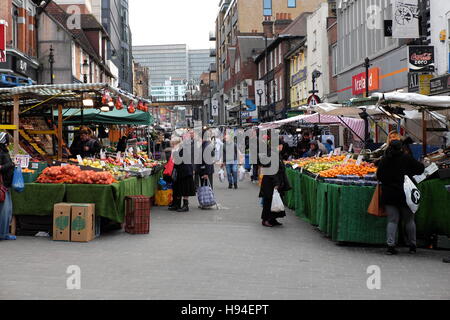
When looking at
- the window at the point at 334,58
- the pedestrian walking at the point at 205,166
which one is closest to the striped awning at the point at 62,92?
the pedestrian walking at the point at 205,166

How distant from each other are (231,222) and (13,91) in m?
5.91

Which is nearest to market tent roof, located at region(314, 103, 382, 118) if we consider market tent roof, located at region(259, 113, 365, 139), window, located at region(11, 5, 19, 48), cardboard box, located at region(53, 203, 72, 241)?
market tent roof, located at region(259, 113, 365, 139)

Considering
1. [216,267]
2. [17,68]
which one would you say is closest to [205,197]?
[216,267]

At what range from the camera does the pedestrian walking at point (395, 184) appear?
8.73 meters

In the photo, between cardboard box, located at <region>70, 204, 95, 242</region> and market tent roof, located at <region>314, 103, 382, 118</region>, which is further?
market tent roof, located at <region>314, 103, 382, 118</region>

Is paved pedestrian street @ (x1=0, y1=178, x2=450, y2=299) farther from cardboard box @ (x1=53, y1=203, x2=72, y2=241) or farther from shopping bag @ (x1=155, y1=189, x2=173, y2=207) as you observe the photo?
shopping bag @ (x1=155, y1=189, x2=173, y2=207)

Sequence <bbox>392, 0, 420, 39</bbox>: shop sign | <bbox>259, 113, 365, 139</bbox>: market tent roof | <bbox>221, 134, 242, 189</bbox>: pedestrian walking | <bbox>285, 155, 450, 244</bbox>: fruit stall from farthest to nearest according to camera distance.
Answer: <bbox>259, 113, 365, 139</bbox>: market tent roof < <bbox>221, 134, 242, 189</bbox>: pedestrian walking < <bbox>392, 0, 420, 39</bbox>: shop sign < <bbox>285, 155, 450, 244</bbox>: fruit stall

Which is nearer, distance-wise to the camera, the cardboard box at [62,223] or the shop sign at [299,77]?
the cardboard box at [62,223]

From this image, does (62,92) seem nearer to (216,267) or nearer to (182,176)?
(182,176)

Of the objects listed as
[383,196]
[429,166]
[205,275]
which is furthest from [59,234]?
[429,166]

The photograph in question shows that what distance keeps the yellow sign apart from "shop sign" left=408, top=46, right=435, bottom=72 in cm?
76

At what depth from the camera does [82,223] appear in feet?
32.4

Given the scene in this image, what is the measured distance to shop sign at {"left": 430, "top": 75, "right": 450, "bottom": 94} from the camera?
18.5m

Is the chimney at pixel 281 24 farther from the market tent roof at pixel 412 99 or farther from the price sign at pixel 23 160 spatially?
the price sign at pixel 23 160
